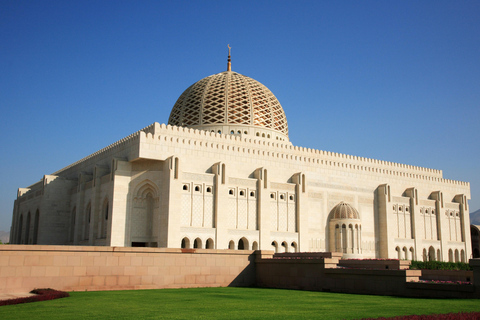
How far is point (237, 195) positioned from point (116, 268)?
39.6ft

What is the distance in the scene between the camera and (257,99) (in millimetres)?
31875

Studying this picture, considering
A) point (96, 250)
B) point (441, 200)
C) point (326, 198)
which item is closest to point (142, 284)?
point (96, 250)

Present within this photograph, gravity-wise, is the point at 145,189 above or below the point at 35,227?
above

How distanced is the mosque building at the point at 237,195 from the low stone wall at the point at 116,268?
7673mm

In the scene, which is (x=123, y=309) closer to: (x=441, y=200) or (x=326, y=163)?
(x=326, y=163)

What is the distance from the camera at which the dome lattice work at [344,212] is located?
2778 cm

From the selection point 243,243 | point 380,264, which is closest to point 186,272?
point 380,264

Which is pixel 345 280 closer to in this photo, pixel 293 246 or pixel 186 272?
pixel 186 272

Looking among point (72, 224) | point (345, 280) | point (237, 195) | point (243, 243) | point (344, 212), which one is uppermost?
point (237, 195)

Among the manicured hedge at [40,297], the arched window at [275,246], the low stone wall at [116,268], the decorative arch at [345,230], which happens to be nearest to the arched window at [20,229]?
the arched window at [275,246]

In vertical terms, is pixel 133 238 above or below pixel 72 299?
above

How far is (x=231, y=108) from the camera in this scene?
101 feet

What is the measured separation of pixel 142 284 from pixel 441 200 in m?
25.8

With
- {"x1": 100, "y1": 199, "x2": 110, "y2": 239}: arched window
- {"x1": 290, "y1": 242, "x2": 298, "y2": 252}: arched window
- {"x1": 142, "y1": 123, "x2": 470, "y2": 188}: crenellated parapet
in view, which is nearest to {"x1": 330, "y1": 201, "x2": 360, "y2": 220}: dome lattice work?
{"x1": 142, "y1": 123, "x2": 470, "y2": 188}: crenellated parapet
